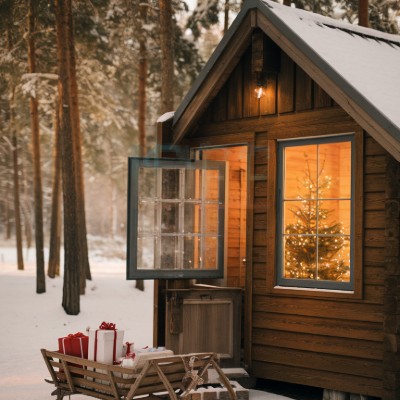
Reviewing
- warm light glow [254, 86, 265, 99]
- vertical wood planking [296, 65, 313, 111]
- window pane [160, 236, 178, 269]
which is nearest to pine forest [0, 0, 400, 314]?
window pane [160, 236, 178, 269]

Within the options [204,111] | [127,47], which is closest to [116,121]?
[127,47]

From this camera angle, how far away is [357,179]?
845 cm

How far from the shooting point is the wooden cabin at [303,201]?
820cm

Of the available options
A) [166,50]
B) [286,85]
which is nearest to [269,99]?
[286,85]

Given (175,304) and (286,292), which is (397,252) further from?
(175,304)

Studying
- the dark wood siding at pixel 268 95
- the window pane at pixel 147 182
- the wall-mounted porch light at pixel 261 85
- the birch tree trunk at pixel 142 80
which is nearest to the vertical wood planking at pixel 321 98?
the dark wood siding at pixel 268 95

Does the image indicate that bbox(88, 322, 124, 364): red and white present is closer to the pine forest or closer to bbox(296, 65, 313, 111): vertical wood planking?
bbox(296, 65, 313, 111): vertical wood planking

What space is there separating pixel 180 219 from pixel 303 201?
148 cm

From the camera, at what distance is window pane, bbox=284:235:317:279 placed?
9047 mm

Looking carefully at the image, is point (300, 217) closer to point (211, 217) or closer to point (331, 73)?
point (211, 217)

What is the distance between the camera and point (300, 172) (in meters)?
9.27

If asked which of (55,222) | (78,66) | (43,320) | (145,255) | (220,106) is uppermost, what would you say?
(78,66)

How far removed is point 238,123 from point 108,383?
3.66m

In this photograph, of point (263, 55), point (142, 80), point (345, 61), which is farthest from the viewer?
point (142, 80)
